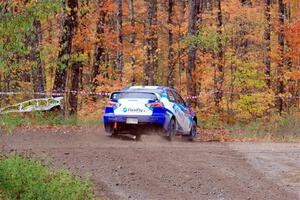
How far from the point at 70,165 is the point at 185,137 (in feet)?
24.0

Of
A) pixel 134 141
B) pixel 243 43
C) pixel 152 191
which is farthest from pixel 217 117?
pixel 152 191

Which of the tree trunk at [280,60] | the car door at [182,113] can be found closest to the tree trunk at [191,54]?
the tree trunk at [280,60]

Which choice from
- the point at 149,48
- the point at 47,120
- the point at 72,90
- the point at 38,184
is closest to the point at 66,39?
the point at 72,90

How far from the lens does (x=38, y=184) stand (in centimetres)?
915

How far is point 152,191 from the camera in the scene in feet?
31.7

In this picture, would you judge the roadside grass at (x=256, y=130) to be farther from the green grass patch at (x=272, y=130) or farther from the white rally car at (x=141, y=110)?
the white rally car at (x=141, y=110)

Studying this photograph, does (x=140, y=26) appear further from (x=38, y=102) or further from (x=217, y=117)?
(x=38, y=102)

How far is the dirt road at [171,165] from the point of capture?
9.74 metres

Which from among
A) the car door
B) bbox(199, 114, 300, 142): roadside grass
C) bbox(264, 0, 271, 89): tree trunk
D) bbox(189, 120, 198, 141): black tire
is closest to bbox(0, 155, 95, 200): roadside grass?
the car door

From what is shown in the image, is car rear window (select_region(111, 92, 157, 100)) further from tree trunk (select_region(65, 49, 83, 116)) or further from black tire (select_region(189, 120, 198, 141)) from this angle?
tree trunk (select_region(65, 49, 83, 116))

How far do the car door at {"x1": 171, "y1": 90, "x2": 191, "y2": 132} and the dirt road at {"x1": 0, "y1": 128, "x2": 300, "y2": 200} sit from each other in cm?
114

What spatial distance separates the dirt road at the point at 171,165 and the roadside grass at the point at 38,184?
505 mm

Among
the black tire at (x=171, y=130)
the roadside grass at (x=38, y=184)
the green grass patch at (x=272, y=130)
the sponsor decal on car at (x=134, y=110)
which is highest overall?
the sponsor decal on car at (x=134, y=110)

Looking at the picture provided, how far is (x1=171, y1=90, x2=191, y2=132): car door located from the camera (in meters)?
16.5
